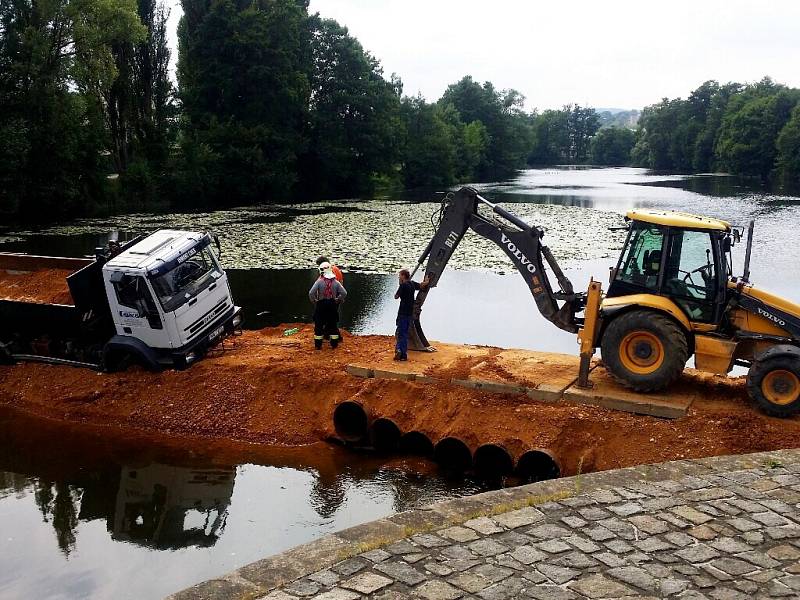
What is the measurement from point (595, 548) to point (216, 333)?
347 inches

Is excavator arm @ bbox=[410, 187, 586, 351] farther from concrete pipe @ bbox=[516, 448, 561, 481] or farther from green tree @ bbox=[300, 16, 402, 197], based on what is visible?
green tree @ bbox=[300, 16, 402, 197]

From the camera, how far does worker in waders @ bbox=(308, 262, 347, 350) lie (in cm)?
1305

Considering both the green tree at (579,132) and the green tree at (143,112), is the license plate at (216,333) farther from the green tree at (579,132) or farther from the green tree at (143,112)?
the green tree at (579,132)

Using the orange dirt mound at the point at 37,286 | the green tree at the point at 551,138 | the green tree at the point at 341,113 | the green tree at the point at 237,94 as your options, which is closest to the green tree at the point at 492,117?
the green tree at the point at 341,113

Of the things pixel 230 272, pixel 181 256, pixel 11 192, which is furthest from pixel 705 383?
pixel 11 192

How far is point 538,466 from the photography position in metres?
9.91

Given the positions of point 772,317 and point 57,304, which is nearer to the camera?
point 772,317

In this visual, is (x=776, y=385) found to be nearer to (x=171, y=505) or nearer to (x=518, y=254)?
(x=518, y=254)

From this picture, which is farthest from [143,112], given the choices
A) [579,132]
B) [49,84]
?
[579,132]

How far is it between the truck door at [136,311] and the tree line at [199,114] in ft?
90.0

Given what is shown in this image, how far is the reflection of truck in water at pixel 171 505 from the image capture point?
29.9ft

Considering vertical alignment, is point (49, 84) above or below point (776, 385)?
above

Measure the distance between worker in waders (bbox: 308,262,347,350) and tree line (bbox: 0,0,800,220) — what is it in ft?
93.8

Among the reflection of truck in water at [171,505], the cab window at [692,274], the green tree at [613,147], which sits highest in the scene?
the green tree at [613,147]
